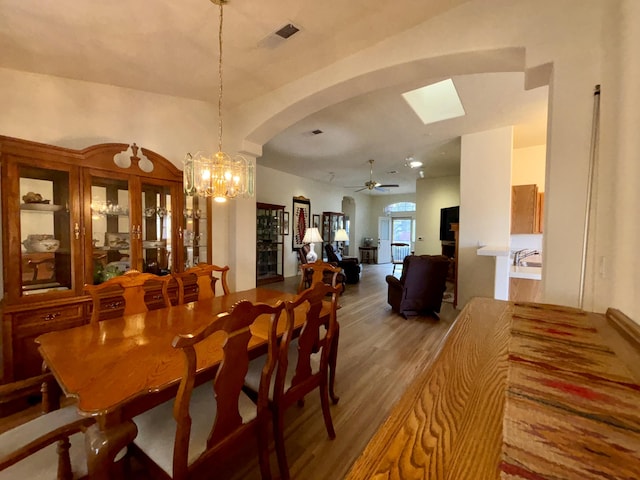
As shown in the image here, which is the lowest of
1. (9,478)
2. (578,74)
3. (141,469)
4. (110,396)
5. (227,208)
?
(141,469)

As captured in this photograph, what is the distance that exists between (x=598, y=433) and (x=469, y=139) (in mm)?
5046

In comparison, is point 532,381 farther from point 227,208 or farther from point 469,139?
point 469,139

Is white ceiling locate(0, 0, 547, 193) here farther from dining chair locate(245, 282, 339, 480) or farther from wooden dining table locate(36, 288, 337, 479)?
wooden dining table locate(36, 288, 337, 479)

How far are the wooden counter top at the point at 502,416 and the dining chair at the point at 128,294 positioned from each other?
2.10 m

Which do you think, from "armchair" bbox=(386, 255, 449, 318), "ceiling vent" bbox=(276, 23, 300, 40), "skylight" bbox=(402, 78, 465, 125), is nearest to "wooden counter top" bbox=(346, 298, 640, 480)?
"ceiling vent" bbox=(276, 23, 300, 40)

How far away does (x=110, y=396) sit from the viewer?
103cm

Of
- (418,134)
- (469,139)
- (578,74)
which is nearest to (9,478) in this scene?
(578,74)

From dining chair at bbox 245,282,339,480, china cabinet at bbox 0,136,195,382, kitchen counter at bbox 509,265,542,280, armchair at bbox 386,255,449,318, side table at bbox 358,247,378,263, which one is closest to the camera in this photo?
dining chair at bbox 245,282,339,480

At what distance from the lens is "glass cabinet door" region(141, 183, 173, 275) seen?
2.89 meters

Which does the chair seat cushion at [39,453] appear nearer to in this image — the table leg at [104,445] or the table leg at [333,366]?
the table leg at [104,445]

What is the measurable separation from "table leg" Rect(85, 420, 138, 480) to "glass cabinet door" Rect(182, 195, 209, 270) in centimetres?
228

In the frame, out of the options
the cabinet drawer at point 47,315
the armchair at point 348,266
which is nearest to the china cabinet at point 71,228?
the cabinet drawer at point 47,315

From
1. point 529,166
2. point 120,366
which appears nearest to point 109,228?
point 120,366

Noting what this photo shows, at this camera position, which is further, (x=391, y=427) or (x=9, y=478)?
(x=9, y=478)
